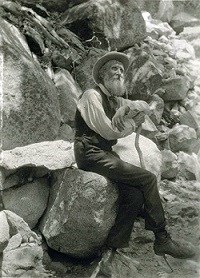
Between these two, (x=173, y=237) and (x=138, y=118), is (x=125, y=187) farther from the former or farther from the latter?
(x=173, y=237)

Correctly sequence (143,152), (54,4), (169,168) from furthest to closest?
1. (54,4)
2. (169,168)
3. (143,152)

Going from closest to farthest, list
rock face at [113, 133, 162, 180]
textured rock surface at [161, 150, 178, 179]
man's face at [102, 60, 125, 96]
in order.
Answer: man's face at [102, 60, 125, 96] → rock face at [113, 133, 162, 180] → textured rock surface at [161, 150, 178, 179]

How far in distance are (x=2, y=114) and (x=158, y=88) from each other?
3650mm

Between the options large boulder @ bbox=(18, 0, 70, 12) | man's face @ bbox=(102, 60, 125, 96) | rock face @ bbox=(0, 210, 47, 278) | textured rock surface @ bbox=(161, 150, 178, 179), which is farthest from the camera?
large boulder @ bbox=(18, 0, 70, 12)

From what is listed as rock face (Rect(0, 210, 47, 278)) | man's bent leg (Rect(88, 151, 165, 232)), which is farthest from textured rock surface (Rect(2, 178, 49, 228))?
man's bent leg (Rect(88, 151, 165, 232))

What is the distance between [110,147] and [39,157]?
33.9 inches

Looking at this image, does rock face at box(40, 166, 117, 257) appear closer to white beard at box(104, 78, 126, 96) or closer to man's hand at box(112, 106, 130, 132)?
man's hand at box(112, 106, 130, 132)

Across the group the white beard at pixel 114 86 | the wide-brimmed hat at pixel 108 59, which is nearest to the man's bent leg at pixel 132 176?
the white beard at pixel 114 86

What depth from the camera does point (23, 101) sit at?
16.3 feet

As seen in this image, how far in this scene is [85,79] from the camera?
21.1 feet

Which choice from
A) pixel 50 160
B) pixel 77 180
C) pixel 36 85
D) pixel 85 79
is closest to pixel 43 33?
pixel 85 79

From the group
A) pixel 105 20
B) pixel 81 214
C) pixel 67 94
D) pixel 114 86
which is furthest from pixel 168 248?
pixel 105 20

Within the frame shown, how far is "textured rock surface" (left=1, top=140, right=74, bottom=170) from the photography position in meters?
4.55

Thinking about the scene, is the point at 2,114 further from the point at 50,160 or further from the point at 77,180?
the point at 77,180
